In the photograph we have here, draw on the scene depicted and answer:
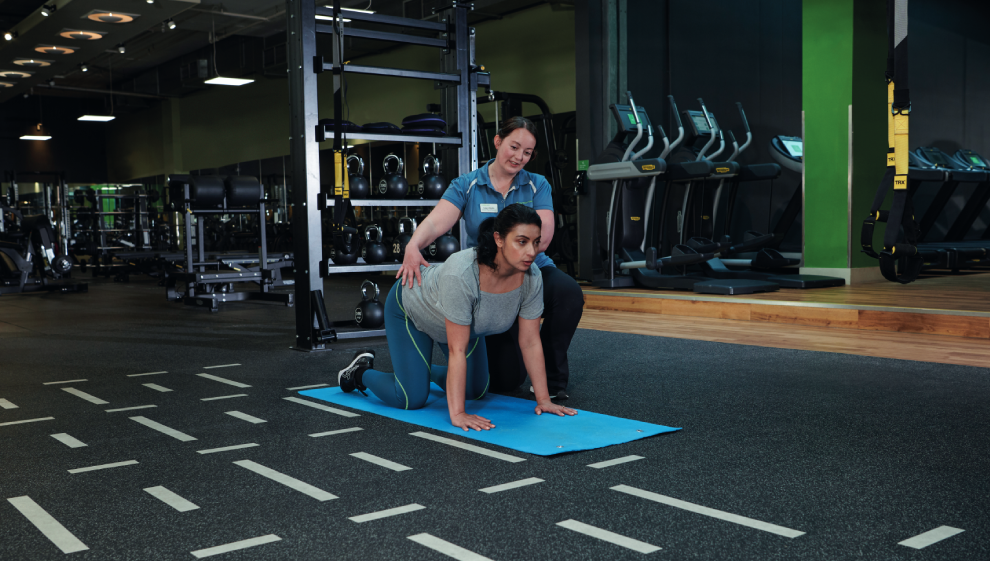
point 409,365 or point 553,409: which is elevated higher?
point 409,365

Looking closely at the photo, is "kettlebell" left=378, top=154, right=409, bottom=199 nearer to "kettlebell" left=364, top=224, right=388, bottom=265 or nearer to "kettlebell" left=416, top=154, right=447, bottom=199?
"kettlebell" left=416, top=154, right=447, bottom=199

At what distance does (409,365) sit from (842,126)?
5241mm

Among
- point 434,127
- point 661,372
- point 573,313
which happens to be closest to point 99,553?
point 573,313

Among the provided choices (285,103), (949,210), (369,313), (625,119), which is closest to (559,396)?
(369,313)

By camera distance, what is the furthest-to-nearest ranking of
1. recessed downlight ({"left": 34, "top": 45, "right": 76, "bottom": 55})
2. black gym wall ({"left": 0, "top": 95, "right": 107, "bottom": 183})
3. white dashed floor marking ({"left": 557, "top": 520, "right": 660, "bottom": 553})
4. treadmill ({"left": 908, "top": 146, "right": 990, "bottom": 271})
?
black gym wall ({"left": 0, "top": 95, "right": 107, "bottom": 183}) < recessed downlight ({"left": 34, "top": 45, "right": 76, "bottom": 55}) < treadmill ({"left": 908, "top": 146, "right": 990, "bottom": 271}) < white dashed floor marking ({"left": 557, "top": 520, "right": 660, "bottom": 553})

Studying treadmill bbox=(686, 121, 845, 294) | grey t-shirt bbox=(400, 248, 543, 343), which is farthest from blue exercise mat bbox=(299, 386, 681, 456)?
treadmill bbox=(686, 121, 845, 294)

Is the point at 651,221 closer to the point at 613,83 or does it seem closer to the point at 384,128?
the point at 613,83

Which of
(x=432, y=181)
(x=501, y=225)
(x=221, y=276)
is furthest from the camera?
(x=221, y=276)

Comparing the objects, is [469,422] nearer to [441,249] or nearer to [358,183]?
[441,249]

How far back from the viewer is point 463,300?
2.51m

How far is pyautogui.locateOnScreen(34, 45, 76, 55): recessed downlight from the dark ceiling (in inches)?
5.5

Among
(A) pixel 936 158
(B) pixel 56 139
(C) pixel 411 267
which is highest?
(B) pixel 56 139

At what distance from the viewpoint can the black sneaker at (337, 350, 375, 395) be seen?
320 centimetres

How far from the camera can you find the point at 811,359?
3928 mm
